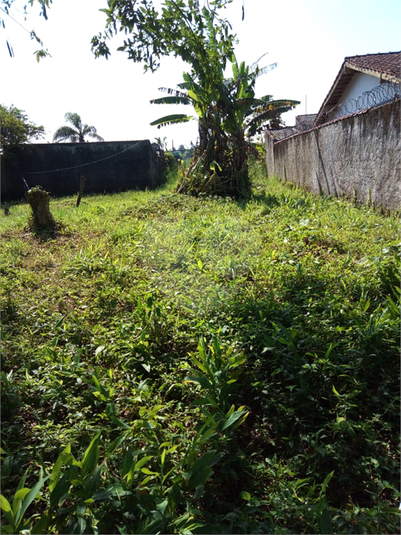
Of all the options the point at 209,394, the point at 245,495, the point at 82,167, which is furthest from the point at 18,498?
the point at 82,167

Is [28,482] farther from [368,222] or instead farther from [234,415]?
[368,222]

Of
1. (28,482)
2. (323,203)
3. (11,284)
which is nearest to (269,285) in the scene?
(28,482)

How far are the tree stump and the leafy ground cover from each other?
2.37 meters

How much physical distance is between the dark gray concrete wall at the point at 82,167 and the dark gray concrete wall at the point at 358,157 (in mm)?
8016

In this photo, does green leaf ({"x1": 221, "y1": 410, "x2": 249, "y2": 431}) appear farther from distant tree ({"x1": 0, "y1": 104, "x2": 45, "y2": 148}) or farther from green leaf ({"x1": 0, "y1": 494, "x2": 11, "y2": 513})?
distant tree ({"x1": 0, "y1": 104, "x2": 45, "y2": 148})

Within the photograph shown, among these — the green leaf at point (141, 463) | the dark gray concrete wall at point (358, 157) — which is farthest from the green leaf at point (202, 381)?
the dark gray concrete wall at point (358, 157)

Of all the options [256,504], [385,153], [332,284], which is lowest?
[256,504]

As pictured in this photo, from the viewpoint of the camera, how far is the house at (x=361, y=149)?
15.5 feet

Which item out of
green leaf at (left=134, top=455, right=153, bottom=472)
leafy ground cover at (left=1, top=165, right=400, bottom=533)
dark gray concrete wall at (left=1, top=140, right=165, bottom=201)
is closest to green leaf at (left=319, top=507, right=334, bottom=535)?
leafy ground cover at (left=1, top=165, right=400, bottom=533)

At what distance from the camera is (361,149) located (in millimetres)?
5535

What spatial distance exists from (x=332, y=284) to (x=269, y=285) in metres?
0.50

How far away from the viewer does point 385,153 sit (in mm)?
4824

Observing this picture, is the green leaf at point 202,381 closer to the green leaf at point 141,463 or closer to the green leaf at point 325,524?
the green leaf at point 141,463

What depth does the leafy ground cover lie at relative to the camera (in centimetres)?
159
